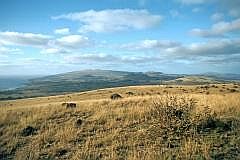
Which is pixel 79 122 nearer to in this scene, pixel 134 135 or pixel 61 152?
pixel 134 135

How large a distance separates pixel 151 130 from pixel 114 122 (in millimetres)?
2349

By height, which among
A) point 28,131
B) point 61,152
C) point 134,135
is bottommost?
point 61,152

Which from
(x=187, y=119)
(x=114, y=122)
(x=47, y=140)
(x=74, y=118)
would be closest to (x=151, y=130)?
(x=187, y=119)

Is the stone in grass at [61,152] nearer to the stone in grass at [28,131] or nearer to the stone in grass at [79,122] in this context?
the stone in grass at [28,131]

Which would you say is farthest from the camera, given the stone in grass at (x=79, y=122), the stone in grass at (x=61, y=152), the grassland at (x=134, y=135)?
the stone in grass at (x=79, y=122)

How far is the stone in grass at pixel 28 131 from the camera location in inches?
532

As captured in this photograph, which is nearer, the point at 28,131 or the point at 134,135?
the point at 134,135

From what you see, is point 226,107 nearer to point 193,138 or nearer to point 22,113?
point 193,138

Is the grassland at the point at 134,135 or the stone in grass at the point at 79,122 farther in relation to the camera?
the stone in grass at the point at 79,122

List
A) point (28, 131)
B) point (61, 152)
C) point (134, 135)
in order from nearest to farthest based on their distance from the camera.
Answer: point (61, 152) < point (134, 135) < point (28, 131)

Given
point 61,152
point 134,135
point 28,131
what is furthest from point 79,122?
point 61,152

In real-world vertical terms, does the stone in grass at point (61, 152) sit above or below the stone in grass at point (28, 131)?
below

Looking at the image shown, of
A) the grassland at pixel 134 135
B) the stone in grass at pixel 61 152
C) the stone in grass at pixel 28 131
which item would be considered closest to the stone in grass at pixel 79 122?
the grassland at pixel 134 135

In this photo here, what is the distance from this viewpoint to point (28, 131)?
1373 cm
